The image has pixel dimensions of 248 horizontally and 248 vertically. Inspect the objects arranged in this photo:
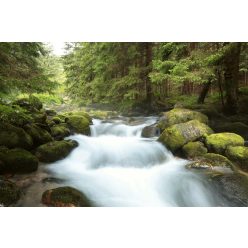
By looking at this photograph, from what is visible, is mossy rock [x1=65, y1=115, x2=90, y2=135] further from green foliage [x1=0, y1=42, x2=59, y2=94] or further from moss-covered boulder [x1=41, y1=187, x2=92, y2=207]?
moss-covered boulder [x1=41, y1=187, x2=92, y2=207]

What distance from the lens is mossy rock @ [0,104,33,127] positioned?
12.0 ft

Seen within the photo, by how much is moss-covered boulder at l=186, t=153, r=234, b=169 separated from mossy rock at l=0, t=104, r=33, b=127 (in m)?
2.33

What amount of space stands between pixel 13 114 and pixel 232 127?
295 centimetres

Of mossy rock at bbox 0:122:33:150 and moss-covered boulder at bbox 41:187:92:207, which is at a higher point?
mossy rock at bbox 0:122:33:150

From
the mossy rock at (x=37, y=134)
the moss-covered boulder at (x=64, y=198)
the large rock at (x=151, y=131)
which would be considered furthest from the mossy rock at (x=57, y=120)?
the large rock at (x=151, y=131)

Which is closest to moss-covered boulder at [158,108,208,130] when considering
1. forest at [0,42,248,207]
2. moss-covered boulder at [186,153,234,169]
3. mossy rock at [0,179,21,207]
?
forest at [0,42,248,207]

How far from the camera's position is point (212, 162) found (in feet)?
13.3

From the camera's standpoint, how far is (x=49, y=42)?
3.84 m

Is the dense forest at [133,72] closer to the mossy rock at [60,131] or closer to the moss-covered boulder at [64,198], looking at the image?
the mossy rock at [60,131]

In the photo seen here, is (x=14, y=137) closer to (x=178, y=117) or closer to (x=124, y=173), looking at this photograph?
(x=124, y=173)

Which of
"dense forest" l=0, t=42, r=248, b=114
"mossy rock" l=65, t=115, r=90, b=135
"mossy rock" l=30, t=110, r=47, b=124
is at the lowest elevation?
"mossy rock" l=65, t=115, r=90, b=135

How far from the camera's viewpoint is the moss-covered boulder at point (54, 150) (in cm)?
399
